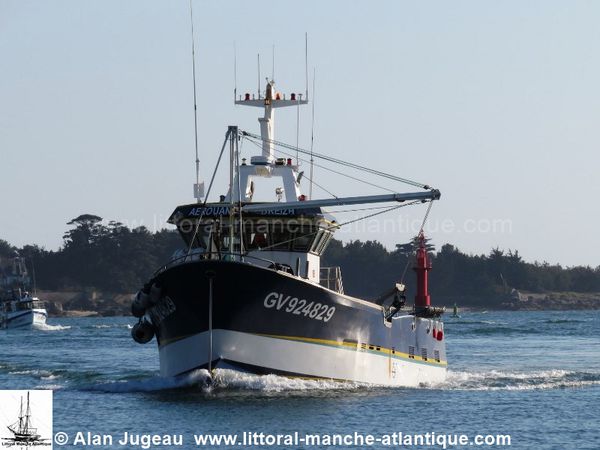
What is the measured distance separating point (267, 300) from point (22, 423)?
9.45 meters

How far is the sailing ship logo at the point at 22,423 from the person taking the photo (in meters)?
25.7

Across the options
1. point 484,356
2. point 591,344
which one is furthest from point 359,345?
point 591,344

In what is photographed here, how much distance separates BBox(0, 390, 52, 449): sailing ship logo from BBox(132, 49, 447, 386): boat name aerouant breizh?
583 cm

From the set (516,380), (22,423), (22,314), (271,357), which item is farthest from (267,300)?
(22,314)

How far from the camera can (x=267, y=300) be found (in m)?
34.5

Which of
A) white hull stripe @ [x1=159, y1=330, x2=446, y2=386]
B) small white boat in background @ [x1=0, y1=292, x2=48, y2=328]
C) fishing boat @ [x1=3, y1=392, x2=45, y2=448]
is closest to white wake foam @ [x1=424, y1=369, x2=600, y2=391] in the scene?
white hull stripe @ [x1=159, y1=330, x2=446, y2=386]

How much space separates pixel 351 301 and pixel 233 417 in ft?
23.8

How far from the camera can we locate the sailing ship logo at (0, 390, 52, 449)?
84.3 feet

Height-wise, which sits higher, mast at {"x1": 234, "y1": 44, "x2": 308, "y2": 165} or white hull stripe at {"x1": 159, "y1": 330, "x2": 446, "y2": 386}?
mast at {"x1": 234, "y1": 44, "x2": 308, "y2": 165}

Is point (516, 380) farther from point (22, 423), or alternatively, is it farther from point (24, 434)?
point (24, 434)

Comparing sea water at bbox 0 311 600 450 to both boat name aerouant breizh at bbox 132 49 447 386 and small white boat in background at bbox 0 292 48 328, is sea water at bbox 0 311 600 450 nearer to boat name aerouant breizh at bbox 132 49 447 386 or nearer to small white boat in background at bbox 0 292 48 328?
boat name aerouant breizh at bbox 132 49 447 386

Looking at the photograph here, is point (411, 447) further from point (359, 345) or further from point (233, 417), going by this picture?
point (359, 345)

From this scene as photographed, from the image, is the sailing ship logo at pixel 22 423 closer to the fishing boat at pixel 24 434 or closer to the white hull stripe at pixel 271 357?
the fishing boat at pixel 24 434

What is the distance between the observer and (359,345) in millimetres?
37094
